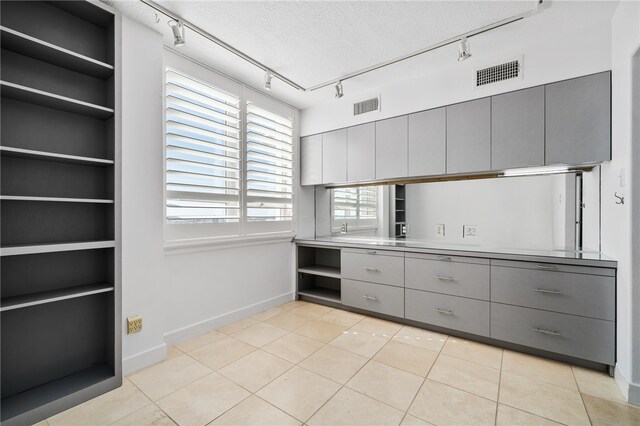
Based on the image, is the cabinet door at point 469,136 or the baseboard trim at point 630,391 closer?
the baseboard trim at point 630,391

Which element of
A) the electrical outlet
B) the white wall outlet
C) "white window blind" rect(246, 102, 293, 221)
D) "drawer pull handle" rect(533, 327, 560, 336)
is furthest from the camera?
"white window blind" rect(246, 102, 293, 221)

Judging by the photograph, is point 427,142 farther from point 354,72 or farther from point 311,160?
point 311,160

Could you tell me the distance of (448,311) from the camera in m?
2.71

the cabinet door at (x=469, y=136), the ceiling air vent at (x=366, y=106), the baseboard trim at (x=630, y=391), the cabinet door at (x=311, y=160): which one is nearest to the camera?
the baseboard trim at (x=630, y=391)

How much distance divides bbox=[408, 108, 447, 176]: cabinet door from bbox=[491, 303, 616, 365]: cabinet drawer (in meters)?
1.45

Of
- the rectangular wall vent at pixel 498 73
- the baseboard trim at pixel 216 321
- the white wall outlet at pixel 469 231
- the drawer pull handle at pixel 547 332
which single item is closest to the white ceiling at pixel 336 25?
the rectangular wall vent at pixel 498 73

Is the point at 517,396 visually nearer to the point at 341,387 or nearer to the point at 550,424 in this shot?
the point at 550,424

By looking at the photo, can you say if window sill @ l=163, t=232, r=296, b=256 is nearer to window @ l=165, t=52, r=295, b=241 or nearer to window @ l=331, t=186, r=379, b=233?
window @ l=165, t=52, r=295, b=241

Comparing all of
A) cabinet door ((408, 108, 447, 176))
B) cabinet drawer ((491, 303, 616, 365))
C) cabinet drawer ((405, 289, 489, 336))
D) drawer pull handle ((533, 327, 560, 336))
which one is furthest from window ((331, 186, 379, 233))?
drawer pull handle ((533, 327, 560, 336))

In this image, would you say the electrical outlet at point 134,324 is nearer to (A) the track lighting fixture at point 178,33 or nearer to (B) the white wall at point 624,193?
(A) the track lighting fixture at point 178,33

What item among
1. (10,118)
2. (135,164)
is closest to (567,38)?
(135,164)

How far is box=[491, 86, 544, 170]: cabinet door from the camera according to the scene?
2449mm

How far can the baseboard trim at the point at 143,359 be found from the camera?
6.94ft

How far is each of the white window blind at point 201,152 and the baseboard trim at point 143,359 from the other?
1066 millimetres
